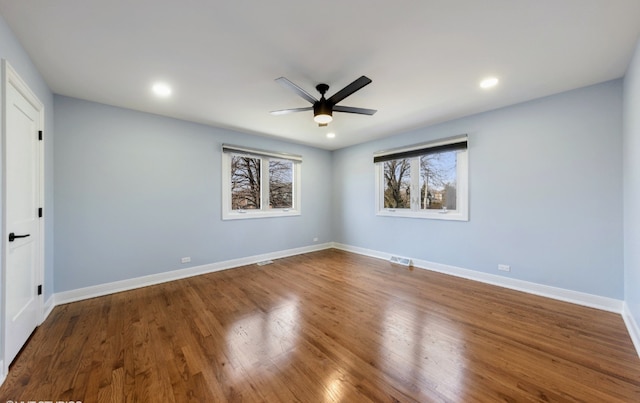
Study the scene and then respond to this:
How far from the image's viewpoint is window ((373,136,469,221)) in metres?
3.84

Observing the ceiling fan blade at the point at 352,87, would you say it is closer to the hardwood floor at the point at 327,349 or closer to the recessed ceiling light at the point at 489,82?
the recessed ceiling light at the point at 489,82

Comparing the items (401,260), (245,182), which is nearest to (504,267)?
(401,260)

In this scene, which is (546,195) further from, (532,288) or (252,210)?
Result: (252,210)

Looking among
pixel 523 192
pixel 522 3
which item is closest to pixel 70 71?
pixel 522 3

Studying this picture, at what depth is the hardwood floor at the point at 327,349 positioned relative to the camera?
154 centimetres

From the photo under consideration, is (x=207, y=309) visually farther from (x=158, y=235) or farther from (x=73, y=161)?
(x=73, y=161)

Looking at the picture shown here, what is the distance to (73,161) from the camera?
2.98 metres

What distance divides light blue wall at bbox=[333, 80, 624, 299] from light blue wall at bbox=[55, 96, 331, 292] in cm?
374

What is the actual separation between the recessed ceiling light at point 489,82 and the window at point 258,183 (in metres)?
3.49

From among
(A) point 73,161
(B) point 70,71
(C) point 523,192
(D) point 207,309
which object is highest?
(B) point 70,71

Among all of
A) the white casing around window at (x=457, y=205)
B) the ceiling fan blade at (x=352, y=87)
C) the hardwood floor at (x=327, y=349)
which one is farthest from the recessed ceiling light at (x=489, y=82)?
the hardwood floor at (x=327, y=349)

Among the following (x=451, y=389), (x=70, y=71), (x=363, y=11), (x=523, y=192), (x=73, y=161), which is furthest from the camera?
(x=523, y=192)

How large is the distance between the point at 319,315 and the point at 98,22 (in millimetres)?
3103

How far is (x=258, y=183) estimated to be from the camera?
486 cm
